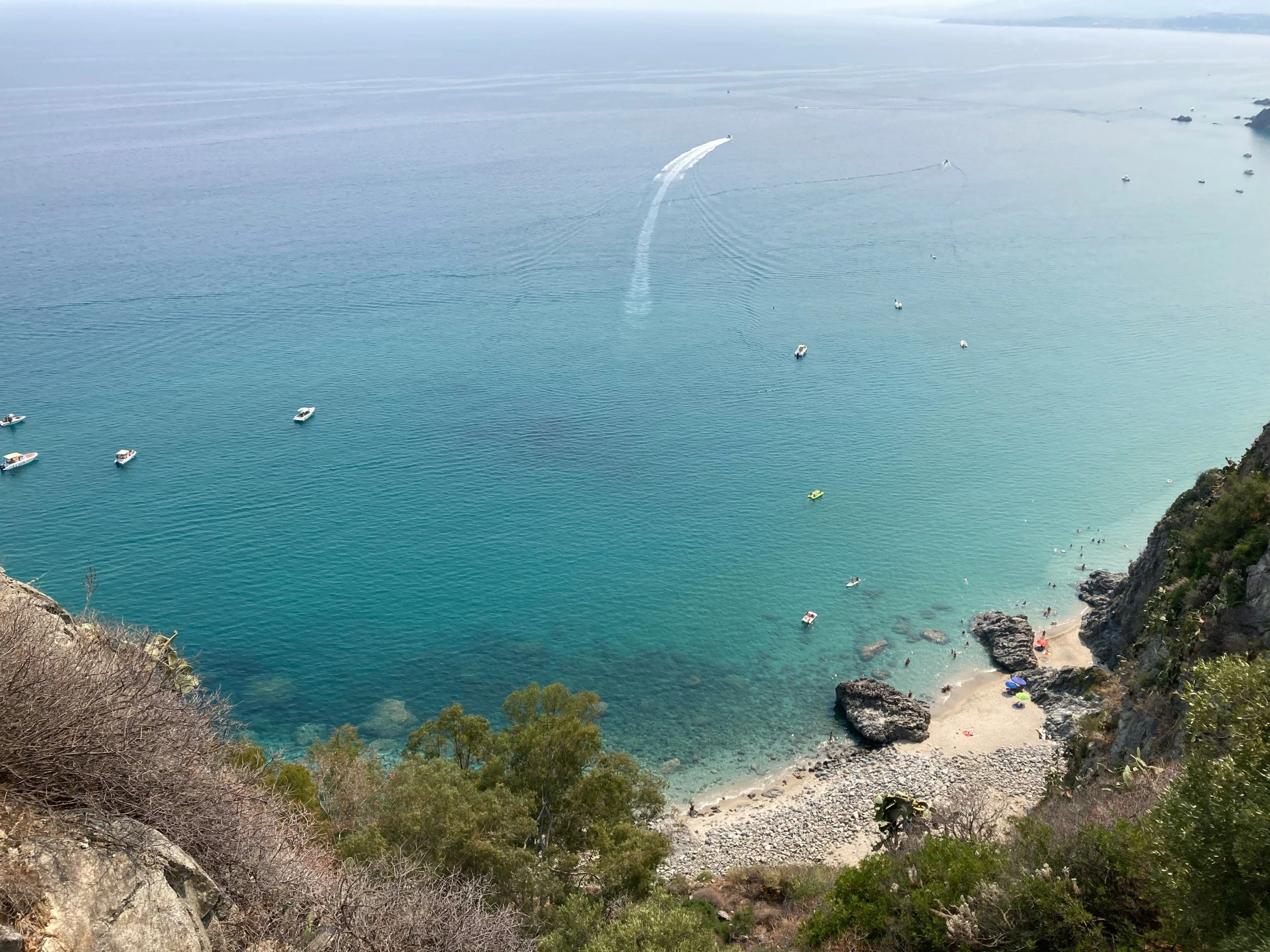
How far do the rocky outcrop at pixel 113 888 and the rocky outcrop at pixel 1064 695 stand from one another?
Result: 3542cm

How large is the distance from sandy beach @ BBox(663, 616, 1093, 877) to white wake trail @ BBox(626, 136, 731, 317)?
173ft

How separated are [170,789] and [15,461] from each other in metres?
58.9

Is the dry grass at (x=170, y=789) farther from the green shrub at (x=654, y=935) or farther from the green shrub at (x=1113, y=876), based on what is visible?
the green shrub at (x=1113, y=876)

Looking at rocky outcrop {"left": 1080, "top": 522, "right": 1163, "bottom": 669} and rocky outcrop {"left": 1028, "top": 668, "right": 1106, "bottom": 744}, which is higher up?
rocky outcrop {"left": 1080, "top": 522, "right": 1163, "bottom": 669}

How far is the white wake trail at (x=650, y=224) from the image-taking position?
87062 millimetres

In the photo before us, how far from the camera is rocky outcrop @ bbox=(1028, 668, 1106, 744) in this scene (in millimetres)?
39406

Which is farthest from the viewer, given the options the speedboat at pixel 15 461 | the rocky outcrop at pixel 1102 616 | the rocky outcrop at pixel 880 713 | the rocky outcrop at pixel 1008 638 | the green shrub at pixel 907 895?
the speedboat at pixel 15 461

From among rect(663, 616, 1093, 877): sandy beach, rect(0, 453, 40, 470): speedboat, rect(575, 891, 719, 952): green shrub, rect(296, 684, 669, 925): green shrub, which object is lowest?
rect(663, 616, 1093, 877): sandy beach

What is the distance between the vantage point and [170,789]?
13.0 metres

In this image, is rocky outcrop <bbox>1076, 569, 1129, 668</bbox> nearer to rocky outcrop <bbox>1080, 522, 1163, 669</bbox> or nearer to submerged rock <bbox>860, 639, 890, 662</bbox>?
rocky outcrop <bbox>1080, 522, 1163, 669</bbox>

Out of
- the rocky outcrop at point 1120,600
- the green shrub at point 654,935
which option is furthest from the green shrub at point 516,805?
the rocky outcrop at point 1120,600

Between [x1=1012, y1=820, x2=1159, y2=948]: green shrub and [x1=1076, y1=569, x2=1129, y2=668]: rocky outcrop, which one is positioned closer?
[x1=1012, y1=820, x2=1159, y2=948]: green shrub

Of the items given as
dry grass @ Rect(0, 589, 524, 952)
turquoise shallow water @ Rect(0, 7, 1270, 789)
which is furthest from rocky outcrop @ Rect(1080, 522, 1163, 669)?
dry grass @ Rect(0, 589, 524, 952)

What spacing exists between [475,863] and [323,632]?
29692 millimetres
